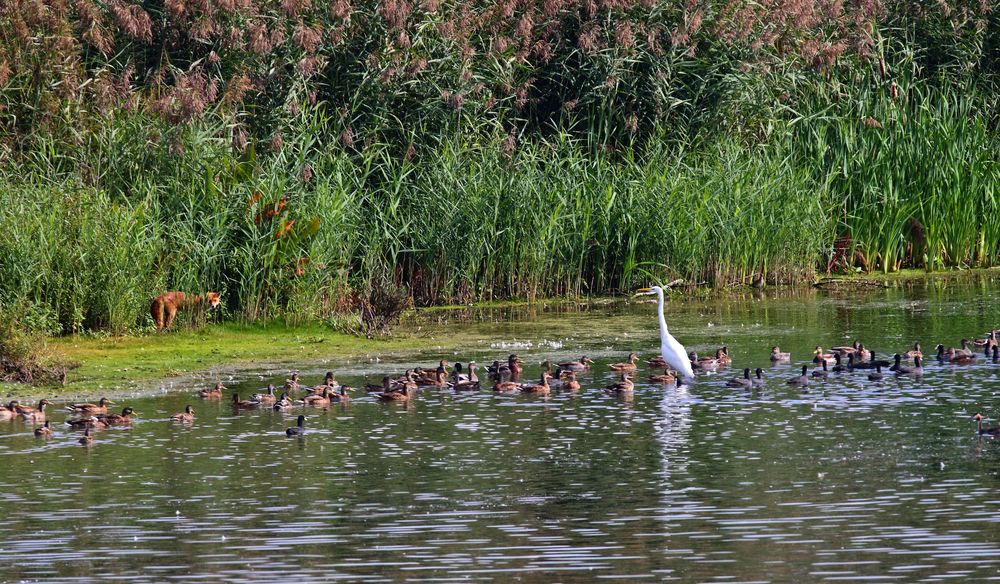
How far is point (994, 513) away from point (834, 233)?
17717 millimetres

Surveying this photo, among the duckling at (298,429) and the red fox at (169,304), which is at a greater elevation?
the red fox at (169,304)

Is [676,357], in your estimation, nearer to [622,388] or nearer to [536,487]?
[622,388]

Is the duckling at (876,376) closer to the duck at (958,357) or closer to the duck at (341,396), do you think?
the duck at (958,357)

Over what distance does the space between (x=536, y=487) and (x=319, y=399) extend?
16.3 feet

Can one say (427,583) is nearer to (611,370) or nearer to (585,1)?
(611,370)

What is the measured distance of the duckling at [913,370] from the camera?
1880cm

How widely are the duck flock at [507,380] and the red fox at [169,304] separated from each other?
3376 millimetres

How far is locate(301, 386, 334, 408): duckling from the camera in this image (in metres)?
17.4

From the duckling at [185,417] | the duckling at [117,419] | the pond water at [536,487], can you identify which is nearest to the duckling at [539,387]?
the pond water at [536,487]

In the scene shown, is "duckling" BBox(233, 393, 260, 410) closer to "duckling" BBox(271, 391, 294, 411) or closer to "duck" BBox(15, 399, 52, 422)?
"duckling" BBox(271, 391, 294, 411)

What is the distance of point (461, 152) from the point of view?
88.3ft

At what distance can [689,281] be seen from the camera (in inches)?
1064

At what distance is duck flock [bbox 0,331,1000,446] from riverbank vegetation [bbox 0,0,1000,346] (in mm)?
3595

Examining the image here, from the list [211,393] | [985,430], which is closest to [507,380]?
[211,393]
